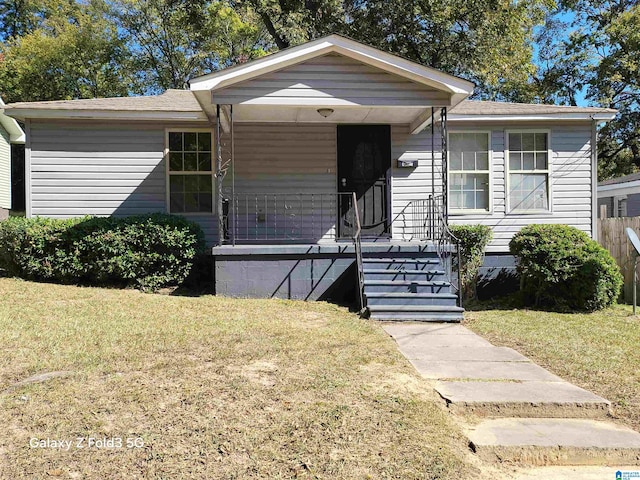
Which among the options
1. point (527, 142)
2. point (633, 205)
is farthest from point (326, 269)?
point (633, 205)

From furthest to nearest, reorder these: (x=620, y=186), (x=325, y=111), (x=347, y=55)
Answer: (x=620, y=186) → (x=325, y=111) → (x=347, y=55)

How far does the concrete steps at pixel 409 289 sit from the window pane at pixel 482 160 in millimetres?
3027

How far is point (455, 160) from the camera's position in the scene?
10.4 metres

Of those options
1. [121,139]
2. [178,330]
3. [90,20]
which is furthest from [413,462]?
[90,20]

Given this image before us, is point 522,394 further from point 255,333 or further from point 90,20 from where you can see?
point 90,20

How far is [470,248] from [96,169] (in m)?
7.40

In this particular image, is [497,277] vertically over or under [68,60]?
under

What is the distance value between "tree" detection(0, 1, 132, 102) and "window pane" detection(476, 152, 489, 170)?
2125cm

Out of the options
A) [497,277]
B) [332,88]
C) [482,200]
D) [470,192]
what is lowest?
[497,277]

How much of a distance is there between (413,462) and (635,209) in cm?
1922

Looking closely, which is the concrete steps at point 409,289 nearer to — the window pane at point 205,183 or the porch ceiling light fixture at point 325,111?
the porch ceiling light fixture at point 325,111

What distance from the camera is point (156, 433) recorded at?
123 inches

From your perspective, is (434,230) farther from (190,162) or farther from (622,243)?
(190,162)

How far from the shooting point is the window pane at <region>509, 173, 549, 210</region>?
1042cm
